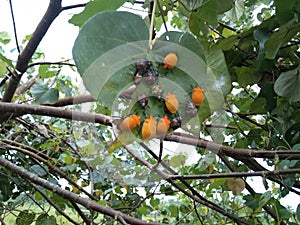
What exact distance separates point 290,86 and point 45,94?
432mm

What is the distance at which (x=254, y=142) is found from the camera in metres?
0.75

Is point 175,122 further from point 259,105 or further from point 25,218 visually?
point 25,218

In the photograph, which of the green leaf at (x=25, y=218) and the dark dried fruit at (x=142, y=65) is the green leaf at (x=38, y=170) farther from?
the dark dried fruit at (x=142, y=65)

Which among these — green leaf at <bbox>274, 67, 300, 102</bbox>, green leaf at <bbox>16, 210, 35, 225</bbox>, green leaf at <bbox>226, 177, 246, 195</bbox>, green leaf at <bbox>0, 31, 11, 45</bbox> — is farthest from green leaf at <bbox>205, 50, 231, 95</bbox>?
green leaf at <bbox>0, 31, 11, 45</bbox>

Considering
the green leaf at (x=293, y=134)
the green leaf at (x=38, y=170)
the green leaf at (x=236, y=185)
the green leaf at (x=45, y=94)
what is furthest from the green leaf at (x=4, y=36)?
the green leaf at (x=293, y=134)

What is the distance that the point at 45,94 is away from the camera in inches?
27.9

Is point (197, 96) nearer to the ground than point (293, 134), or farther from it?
nearer to the ground

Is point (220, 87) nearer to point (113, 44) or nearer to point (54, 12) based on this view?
point (113, 44)

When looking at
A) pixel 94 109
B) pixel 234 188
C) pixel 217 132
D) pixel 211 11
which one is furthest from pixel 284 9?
pixel 234 188

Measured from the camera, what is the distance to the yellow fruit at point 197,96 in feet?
1.05

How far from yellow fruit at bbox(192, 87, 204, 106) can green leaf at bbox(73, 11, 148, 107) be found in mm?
58

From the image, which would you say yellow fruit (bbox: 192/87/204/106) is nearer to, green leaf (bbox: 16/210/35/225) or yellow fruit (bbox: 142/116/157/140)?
yellow fruit (bbox: 142/116/157/140)

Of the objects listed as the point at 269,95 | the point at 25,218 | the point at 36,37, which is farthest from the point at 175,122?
the point at 25,218

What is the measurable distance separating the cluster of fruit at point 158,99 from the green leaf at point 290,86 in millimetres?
176
